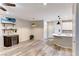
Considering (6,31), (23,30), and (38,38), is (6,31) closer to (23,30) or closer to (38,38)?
(23,30)

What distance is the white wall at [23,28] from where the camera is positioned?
5.68 m

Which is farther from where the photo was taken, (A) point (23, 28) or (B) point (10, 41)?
(B) point (10, 41)

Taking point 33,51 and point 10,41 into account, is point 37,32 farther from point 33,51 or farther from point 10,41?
point 10,41

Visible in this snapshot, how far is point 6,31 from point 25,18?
1.76m

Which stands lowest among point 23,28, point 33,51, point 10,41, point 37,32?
point 33,51

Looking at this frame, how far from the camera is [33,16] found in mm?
5051

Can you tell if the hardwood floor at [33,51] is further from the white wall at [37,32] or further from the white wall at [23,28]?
the white wall at [23,28]

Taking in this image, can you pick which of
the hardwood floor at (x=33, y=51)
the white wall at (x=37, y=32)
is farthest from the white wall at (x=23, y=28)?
the hardwood floor at (x=33, y=51)

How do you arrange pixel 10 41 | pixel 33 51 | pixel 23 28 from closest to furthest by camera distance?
1. pixel 33 51
2. pixel 23 28
3. pixel 10 41

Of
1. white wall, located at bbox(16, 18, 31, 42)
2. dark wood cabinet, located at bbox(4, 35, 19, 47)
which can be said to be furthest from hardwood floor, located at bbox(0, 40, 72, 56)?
white wall, located at bbox(16, 18, 31, 42)

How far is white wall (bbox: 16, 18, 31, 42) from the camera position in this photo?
568cm

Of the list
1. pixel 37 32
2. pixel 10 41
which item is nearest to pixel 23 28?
pixel 37 32

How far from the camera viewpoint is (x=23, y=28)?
590 cm

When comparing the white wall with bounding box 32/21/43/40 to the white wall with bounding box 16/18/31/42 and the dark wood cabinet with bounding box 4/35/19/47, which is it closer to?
the white wall with bounding box 16/18/31/42
